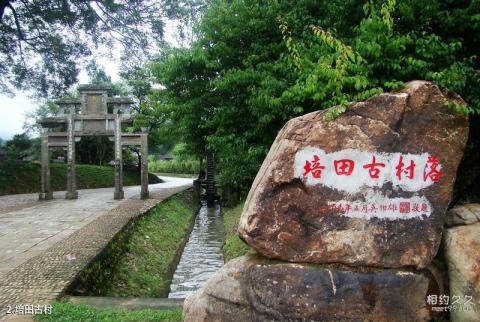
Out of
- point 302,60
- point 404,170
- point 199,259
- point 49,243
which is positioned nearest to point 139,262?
point 49,243

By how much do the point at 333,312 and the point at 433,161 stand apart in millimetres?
1959

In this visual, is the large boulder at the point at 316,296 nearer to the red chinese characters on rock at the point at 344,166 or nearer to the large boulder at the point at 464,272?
the large boulder at the point at 464,272

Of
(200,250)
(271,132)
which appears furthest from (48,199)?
(271,132)

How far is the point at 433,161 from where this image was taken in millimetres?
4219

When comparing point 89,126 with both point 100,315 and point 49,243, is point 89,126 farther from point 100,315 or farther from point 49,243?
point 100,315

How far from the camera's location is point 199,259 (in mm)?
10727

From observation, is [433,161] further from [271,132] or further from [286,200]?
[271,132]

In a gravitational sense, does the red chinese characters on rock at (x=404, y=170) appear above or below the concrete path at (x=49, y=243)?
above

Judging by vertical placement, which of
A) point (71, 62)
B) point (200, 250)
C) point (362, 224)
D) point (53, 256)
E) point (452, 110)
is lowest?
point (200, 250)

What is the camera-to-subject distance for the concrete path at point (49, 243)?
526 cm

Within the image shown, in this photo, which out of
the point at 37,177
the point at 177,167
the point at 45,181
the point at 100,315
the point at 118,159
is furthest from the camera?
the point at 177,167

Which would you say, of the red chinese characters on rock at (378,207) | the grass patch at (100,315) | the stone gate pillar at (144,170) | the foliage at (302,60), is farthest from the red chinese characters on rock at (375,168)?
the stone gate pillar at (144,170)

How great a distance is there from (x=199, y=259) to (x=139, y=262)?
2.39m

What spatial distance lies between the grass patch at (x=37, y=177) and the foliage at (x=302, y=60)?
13.2m
